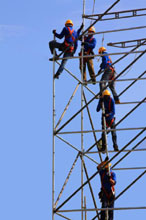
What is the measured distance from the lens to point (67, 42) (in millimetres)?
24094

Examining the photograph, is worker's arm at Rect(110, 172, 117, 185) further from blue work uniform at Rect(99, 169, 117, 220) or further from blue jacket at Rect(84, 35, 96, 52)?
blue jacket at Rect(84, 35, 96, 52)

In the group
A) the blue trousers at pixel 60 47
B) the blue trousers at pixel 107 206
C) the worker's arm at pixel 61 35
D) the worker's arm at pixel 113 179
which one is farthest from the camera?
the worker's arm at pixel 61 35

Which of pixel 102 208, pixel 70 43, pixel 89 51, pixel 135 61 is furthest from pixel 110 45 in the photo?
pixel 102 208

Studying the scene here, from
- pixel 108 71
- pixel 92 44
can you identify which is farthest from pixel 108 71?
pixel 92 44

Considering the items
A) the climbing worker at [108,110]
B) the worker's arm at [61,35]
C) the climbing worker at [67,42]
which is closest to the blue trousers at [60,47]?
the climbing worker at [67,42]

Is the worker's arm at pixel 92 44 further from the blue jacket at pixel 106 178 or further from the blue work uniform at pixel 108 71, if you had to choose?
the blue jacket at pixel 106 178

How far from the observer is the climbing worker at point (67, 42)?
2340cm

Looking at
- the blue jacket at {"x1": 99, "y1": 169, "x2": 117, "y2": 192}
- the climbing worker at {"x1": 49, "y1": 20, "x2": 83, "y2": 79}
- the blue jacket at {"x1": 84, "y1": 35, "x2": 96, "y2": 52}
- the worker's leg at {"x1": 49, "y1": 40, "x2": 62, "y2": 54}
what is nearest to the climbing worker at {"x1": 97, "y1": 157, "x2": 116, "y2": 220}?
the blue jacket at {"x1": 99, "y1": 169, "x2": 117, "y2": 192}

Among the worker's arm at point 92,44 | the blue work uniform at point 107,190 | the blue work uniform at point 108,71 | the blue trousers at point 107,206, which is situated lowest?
the blue trousers at point 107,206

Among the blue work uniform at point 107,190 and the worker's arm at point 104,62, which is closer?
the blue work uniform at point 107,190

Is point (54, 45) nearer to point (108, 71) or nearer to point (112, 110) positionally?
point (108, 71)

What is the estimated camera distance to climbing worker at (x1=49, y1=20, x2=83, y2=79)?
23395mm

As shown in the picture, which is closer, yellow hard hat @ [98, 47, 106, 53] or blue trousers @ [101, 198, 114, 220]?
A: blue trousers @ [101, 198, 114, 220]

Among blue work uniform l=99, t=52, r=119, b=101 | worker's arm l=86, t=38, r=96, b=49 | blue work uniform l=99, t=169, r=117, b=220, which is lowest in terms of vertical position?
blue work uniform l=99, t=169, r=117, b=220
